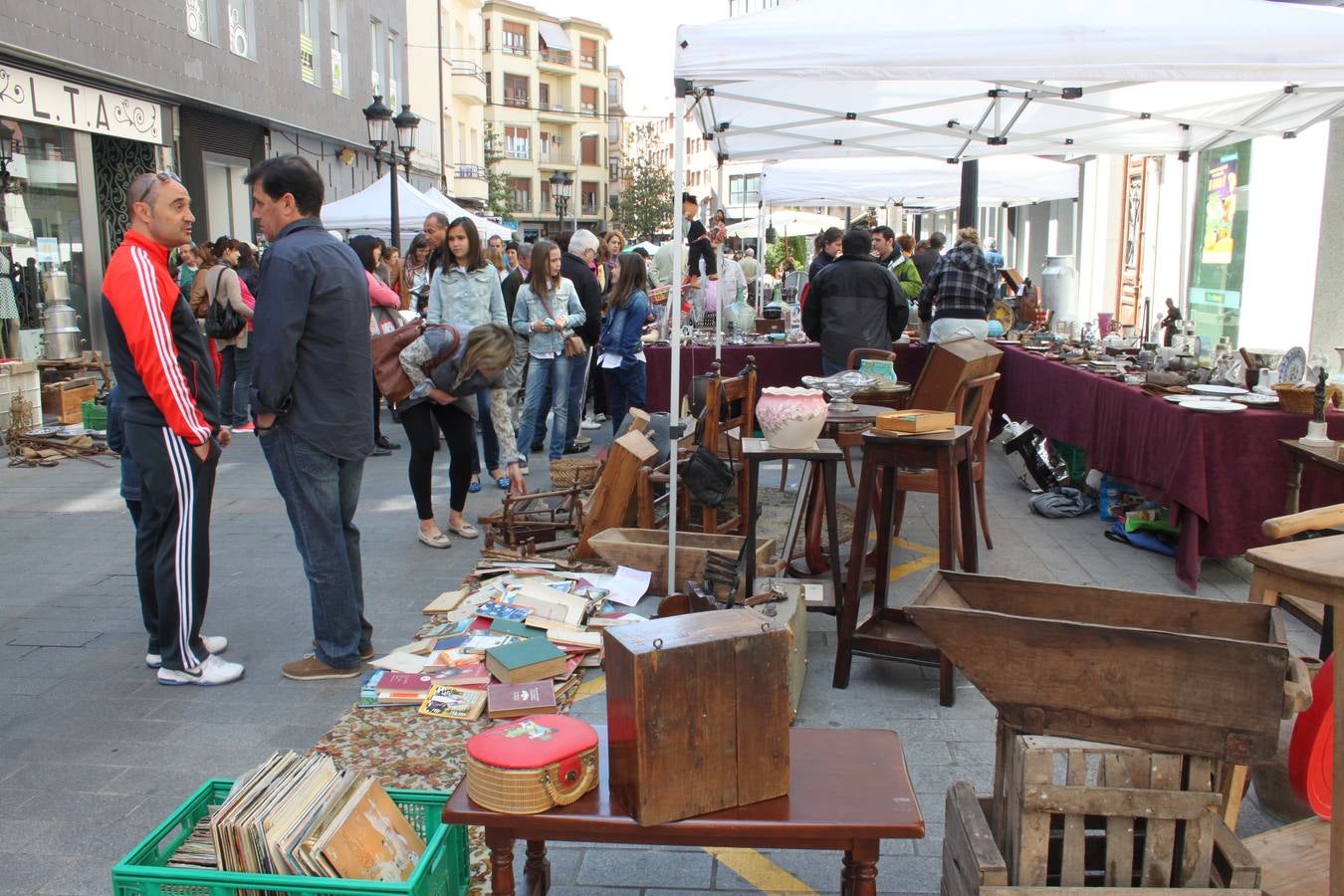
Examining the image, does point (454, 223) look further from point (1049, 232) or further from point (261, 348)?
point (1049, 232)

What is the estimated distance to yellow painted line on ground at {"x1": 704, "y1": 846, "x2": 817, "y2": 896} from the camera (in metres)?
2.83

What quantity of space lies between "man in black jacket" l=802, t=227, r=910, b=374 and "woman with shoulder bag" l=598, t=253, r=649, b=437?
1.32 meters

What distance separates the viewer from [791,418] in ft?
14.2

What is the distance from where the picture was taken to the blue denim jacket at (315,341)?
3785 millimetres

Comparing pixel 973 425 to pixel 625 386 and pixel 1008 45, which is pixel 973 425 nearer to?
pixel 1008 45

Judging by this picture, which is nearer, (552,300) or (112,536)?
(112,536)

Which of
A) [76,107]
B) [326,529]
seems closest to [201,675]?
[326,529]

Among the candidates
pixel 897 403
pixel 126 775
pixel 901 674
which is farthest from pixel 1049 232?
pixel 126 775

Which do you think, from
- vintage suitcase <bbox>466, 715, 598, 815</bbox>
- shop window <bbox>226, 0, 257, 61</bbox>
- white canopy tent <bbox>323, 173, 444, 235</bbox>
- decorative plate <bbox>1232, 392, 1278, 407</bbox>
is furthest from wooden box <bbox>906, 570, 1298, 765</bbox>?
shop window <bbox>226, 0, 257, 61</bbox>

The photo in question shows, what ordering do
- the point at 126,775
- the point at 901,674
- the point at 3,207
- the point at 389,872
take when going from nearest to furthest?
1. the point at 389,872
2. the point at 126,775
3. the point at 901,674
4. the point at 3,207

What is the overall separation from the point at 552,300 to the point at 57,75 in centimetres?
653

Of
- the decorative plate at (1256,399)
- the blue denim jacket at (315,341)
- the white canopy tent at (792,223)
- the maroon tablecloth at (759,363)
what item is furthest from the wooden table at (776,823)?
the white canopy tent at (792,223)

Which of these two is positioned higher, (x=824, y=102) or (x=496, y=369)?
(x=824, y=102)

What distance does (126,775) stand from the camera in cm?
345
